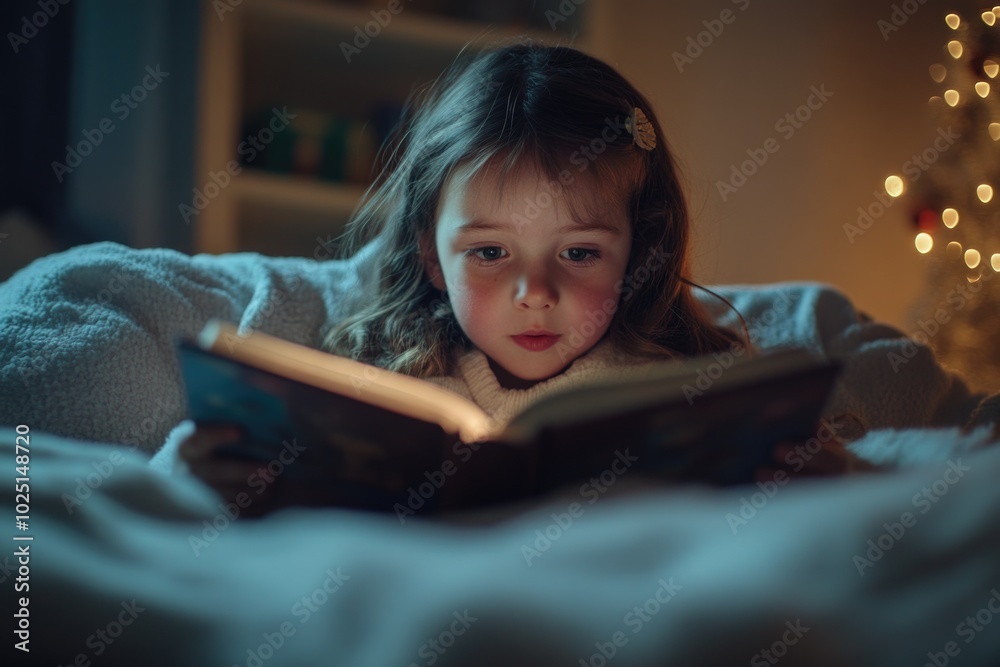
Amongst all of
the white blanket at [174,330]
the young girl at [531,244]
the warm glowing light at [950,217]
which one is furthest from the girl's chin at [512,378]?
the warm glowing light at [950,217]

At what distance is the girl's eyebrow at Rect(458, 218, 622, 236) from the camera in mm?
931

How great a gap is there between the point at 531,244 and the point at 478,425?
377 mm

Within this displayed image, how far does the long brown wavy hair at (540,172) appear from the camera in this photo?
38.7 inches

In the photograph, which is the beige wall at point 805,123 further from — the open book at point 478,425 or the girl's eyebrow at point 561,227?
the open book at point 478,425

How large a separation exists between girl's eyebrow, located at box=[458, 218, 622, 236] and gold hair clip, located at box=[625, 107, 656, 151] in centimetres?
12

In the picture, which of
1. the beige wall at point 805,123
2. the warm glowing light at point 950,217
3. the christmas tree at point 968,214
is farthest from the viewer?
the beige wall at point 805,123

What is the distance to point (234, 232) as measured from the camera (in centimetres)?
188

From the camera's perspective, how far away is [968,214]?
1705 mm

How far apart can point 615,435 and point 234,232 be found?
1510mm

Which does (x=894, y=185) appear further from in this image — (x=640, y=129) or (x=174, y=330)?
(x=174, y=330)

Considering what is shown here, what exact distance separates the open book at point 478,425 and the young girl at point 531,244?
0.35m

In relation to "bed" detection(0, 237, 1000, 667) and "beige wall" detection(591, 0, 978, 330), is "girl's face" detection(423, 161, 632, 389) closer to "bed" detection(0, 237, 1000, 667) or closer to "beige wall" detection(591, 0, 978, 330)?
"bed" detection(0, 237, 1000, 667)

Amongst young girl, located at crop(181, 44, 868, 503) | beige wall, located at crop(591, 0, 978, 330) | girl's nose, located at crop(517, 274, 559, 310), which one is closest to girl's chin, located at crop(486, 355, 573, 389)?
young girl, located at crop(181, 44, 868, 503)

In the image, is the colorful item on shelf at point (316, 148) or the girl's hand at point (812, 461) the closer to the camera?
the girl's hand at point (812, 461)
